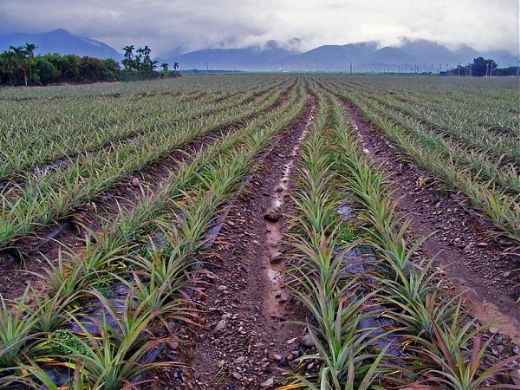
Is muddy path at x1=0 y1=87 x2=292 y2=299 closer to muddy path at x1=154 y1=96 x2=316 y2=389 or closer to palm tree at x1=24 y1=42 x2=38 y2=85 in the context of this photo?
muddy path at x1=154 y1=96 x2=316 y2=389

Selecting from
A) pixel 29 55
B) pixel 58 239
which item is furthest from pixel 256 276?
pixel 29 55

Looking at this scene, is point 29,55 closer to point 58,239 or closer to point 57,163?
point 57,163

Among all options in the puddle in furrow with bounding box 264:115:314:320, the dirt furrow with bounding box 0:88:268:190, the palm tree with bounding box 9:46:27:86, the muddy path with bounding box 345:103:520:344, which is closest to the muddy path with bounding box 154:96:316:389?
the puddle in furrow with bounding box 264:115:314:320

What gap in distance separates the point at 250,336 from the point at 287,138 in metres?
7.61

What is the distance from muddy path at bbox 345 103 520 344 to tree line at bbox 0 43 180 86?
45.5m

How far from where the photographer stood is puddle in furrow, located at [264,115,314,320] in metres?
3.26

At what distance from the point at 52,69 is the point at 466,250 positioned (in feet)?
165

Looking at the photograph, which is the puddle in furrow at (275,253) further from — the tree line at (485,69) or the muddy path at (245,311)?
the tree line at (485,69)

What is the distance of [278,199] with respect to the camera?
580 centimetres

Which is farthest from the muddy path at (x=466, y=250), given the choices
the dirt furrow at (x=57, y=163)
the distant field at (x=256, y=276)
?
the dirt furrow at (x=57, y=163)

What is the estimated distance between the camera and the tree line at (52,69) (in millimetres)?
42031

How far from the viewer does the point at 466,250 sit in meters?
4.11

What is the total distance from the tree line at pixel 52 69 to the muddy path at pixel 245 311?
148 feet

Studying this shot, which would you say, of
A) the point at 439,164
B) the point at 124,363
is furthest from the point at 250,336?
the point at 439,164
